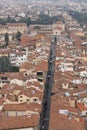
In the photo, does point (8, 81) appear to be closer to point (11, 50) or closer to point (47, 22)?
point (11, 50)

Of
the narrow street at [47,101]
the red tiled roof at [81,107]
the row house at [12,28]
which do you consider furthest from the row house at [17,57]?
the row house at [12,28]

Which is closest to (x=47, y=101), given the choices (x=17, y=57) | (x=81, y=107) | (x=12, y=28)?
(x=81, y=107)

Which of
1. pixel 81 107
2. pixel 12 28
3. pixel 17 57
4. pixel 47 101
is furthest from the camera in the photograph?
pixel 12 28

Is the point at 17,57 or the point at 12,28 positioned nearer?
the point at 17,57

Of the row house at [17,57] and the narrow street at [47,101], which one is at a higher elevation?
the row house at [17,57]

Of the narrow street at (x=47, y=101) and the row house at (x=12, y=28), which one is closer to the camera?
the narrow street at (x=47, y=101)

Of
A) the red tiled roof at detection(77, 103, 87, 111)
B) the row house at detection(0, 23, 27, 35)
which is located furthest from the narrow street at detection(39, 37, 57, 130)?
the row house at detection(0, 23, 27, 35)

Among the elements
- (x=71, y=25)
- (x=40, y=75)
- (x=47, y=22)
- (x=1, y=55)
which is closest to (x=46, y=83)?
(x=40, y=75)

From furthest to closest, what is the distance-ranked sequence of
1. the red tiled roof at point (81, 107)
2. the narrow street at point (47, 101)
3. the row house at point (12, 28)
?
1. the row house at point (12, 28)
2. the red tiled roof at point (81, 107)
3. the narrow street at point (47, 101)

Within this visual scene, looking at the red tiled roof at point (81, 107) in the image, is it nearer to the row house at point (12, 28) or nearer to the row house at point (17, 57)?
the row house at point (17, 57)

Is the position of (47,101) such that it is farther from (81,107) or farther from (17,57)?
(17,57)

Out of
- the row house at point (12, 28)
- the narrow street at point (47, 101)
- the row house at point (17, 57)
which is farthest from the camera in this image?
the row house at point (12, 28)

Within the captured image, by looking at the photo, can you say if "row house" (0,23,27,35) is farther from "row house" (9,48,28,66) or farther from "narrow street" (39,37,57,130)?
"narrow street" (39,37,57,130)
